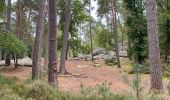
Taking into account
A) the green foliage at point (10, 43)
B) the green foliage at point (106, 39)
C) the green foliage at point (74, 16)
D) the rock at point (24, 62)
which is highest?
the green foliage at point (74, 16)

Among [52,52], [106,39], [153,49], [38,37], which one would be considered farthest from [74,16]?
[52,52]

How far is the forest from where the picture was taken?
Answer: 9.78 metres

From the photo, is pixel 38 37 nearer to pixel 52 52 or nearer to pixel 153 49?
pixel 52 52

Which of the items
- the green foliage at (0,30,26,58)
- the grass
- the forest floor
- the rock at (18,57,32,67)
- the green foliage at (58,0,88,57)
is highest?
the green foliage at (58,0,88,57)

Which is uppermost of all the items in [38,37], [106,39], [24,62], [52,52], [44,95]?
[106,39]

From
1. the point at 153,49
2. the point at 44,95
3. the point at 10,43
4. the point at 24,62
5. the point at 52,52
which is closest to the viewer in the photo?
the point at 44,95

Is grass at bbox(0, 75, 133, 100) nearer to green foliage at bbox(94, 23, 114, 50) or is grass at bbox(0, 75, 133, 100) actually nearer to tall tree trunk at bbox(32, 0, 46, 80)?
tall tree trunk at bbox(32, 0, 46, 80)

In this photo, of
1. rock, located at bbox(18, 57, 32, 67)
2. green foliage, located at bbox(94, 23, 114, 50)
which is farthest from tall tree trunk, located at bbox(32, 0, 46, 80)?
green foliage, located at bbox(94, 23, 114, 50)

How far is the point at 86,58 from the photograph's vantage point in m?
46.3

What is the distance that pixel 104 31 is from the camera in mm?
55656

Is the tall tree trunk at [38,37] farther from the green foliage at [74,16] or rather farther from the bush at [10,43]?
the green foliage at [74,16]

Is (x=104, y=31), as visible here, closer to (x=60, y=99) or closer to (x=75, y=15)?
(x=75, y=15)

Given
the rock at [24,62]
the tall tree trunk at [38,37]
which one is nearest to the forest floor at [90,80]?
the tall tree trunk at [38,37]

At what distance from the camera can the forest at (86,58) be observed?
385 inches
